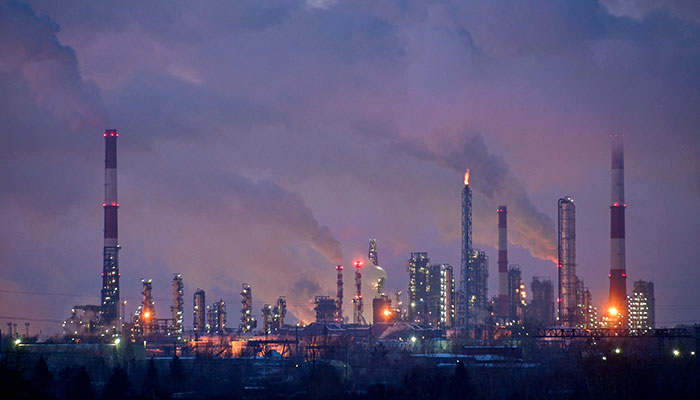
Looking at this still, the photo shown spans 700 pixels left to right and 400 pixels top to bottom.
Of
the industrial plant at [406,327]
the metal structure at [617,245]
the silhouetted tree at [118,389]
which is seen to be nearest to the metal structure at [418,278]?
the industrial plant at [406,327]

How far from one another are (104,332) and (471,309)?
4305 centimetres

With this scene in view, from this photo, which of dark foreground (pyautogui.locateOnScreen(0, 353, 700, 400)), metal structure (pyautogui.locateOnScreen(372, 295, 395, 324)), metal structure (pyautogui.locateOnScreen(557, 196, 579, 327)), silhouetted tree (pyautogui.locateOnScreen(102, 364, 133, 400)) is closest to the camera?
silhouetted tree (pyautogui.locateOnScreen(102, 364, 133, 400))

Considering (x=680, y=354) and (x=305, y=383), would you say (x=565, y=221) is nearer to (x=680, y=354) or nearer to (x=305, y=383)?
(x=680, y=354)

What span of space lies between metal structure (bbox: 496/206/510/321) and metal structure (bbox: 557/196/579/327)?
24.9 ft

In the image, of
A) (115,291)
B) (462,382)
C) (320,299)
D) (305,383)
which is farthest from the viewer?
(320,299)

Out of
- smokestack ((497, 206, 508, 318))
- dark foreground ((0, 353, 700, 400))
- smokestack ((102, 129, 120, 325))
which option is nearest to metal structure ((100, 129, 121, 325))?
smokestack ((102, 129, 120, 325))

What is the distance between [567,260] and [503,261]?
33.8 ft

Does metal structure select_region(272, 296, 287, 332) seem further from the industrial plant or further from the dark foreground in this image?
the dark foreground

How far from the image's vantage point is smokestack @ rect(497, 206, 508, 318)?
99.9 meters

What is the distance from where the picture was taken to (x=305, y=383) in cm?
5634

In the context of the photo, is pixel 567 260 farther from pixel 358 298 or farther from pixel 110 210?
pixel 110 210

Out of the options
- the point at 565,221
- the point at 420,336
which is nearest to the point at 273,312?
the point at 420,336

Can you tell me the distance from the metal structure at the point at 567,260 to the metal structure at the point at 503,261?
24.9ft

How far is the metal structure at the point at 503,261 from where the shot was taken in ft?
328
